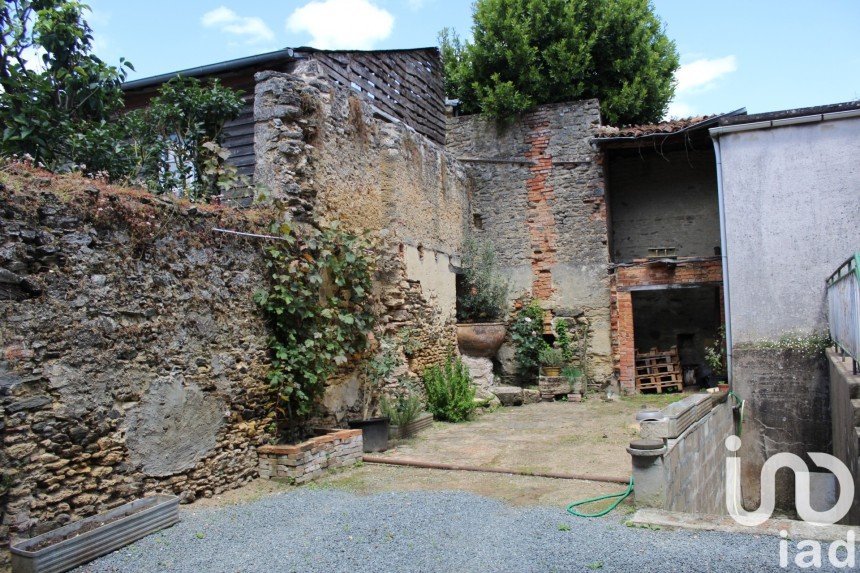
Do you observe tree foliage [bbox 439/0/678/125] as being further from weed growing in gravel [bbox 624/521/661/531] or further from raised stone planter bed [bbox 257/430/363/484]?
weed growing in gravel [bbox 624/521/661/531]

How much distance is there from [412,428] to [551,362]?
398 cm

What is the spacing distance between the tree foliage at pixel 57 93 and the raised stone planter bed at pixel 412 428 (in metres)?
4.33

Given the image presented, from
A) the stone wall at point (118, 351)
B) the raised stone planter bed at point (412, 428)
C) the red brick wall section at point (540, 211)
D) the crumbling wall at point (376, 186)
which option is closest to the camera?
the stone wall at point (118, 351)

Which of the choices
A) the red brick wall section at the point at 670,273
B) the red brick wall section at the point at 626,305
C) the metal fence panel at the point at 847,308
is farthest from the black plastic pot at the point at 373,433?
the red brick wall section at the point at 670,273

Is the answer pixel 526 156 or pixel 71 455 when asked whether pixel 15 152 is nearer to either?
pixel 71 455

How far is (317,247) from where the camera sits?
677cm

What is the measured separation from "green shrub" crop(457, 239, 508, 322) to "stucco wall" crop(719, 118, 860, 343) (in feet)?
13.4

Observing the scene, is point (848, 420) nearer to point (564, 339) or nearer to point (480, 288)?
point (564, 339)

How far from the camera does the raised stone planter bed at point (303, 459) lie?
18.9 ft

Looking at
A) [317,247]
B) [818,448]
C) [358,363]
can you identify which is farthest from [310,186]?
[818,448]

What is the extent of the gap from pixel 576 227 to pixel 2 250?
31.3 ft

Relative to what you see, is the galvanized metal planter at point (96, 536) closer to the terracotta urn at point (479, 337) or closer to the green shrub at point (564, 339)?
the terracotta urn at point (479, 337)

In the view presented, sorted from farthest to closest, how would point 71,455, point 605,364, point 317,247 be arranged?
point 605,364, point 317,247, point 71,455

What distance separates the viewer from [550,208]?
470 inches
